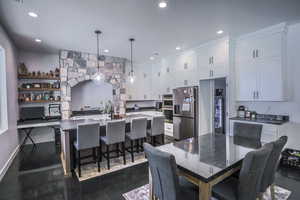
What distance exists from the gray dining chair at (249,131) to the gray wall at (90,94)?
4686 mm

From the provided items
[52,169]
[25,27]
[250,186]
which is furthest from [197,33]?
[52,169]

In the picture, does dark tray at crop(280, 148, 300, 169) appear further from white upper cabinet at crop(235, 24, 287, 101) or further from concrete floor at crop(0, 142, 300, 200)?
white upper cabinet at crop(235, 24, 287, 101)

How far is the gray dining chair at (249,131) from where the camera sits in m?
2.55

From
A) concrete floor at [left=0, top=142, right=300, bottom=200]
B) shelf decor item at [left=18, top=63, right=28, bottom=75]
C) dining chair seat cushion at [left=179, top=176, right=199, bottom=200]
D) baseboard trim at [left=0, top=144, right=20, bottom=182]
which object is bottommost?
concrete floor at [left=0, top=142, right=300, bottom=200]

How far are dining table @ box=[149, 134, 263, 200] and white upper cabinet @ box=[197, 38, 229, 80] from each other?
2.29m

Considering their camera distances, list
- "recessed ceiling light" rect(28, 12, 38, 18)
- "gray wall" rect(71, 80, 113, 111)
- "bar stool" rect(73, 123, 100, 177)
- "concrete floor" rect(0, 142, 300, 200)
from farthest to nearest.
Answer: "gray wall" rect(71, 80, 113, 111) < "bar stool" rect(73, 123, 100, 177) < "recessed ceiling light" rect(28, 12, 38, 18) < "concrete floor" rect(0, 142, 300, 200)

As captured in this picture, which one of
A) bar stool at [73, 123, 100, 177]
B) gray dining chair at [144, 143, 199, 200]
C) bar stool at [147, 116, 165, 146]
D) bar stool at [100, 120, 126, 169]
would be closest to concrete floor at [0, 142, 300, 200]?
bar stool at [73, 123, 100, 177]

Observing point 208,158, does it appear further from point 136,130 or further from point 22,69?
point 22,69

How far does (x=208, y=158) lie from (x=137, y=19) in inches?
106

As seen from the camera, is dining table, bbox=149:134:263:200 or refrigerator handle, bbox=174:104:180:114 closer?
dining table, bbox=149:134:263:200

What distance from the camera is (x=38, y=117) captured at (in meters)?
4.99

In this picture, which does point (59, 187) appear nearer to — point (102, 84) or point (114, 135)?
point (114, 135)

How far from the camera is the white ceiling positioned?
2502 millimetres

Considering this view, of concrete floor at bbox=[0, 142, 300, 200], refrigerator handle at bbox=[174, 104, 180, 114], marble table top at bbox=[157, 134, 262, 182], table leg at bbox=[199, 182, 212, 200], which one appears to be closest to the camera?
table leg at bbox=[199, 182, 212, 200]
